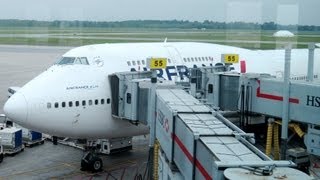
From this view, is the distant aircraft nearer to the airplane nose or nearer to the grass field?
the airplane nose

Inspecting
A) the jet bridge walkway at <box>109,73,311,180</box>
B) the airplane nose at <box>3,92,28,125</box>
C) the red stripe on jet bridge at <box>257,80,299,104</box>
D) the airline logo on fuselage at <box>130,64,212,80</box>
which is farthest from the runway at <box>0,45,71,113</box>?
the jet bridge walkway at <box>109,73,311,180</box>

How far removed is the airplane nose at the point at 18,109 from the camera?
14.3 m

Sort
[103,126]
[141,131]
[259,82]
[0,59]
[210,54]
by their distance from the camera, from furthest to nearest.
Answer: [0,59] → [210,54] → [141,131] → [103,126] → [259,82]

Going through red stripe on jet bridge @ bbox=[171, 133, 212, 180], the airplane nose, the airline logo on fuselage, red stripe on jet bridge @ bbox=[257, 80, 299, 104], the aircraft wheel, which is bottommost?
the aircraft wheel

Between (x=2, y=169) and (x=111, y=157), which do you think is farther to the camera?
(x=111, y=157)

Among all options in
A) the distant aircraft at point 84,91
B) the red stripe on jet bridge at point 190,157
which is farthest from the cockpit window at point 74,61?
the red stripe on jet bridge at point 190,157

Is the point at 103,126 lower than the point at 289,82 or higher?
lower

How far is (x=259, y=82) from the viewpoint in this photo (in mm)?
13570

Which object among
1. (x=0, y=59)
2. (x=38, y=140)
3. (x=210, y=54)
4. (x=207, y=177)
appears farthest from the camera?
(x=0, y=59)

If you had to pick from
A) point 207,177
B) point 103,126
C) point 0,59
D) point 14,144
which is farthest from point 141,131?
point 0,59

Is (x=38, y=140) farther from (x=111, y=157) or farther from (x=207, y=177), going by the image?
(x=207, y=177)

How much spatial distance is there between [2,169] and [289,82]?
10.8 metres

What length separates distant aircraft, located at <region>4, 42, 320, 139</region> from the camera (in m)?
14.6

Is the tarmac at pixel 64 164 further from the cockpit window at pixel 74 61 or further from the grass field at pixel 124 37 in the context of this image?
the grass field at pixel 124 37
